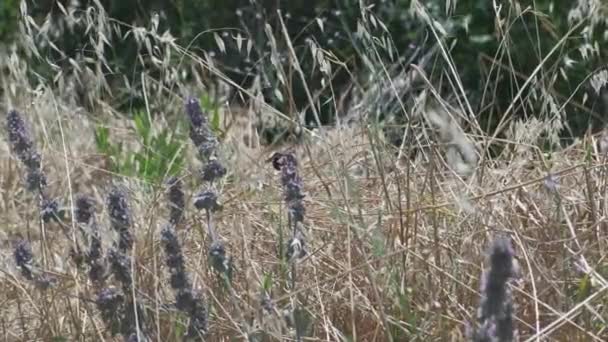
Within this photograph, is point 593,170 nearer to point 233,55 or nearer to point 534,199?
point 534,199

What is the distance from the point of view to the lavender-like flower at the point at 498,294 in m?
1.15

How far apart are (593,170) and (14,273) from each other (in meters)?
1.03

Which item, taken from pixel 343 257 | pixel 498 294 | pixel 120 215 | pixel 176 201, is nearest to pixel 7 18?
pixel 343 257

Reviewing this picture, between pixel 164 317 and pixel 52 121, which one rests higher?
pixel 52 121

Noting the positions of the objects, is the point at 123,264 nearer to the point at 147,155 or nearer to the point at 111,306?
the point at 111,306

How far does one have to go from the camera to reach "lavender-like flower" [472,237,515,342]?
3.77ft

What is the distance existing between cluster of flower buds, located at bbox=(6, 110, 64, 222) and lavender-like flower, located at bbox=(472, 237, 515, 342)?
782 millimetres

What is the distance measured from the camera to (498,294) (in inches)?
46.4

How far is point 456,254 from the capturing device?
1960 millimetres

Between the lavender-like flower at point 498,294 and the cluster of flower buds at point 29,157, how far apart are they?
782 millimetres

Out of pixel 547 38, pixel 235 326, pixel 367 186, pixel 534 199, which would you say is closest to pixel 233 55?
pixel 547 38

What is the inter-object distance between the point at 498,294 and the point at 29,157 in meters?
0.93

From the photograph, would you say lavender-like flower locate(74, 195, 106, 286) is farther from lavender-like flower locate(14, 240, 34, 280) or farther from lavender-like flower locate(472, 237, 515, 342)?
lavender-like flower locate(472, 237, 515, 342)

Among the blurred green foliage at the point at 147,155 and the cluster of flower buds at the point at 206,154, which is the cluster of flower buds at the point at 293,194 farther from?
the blurred green foliage at the point at 147,155
